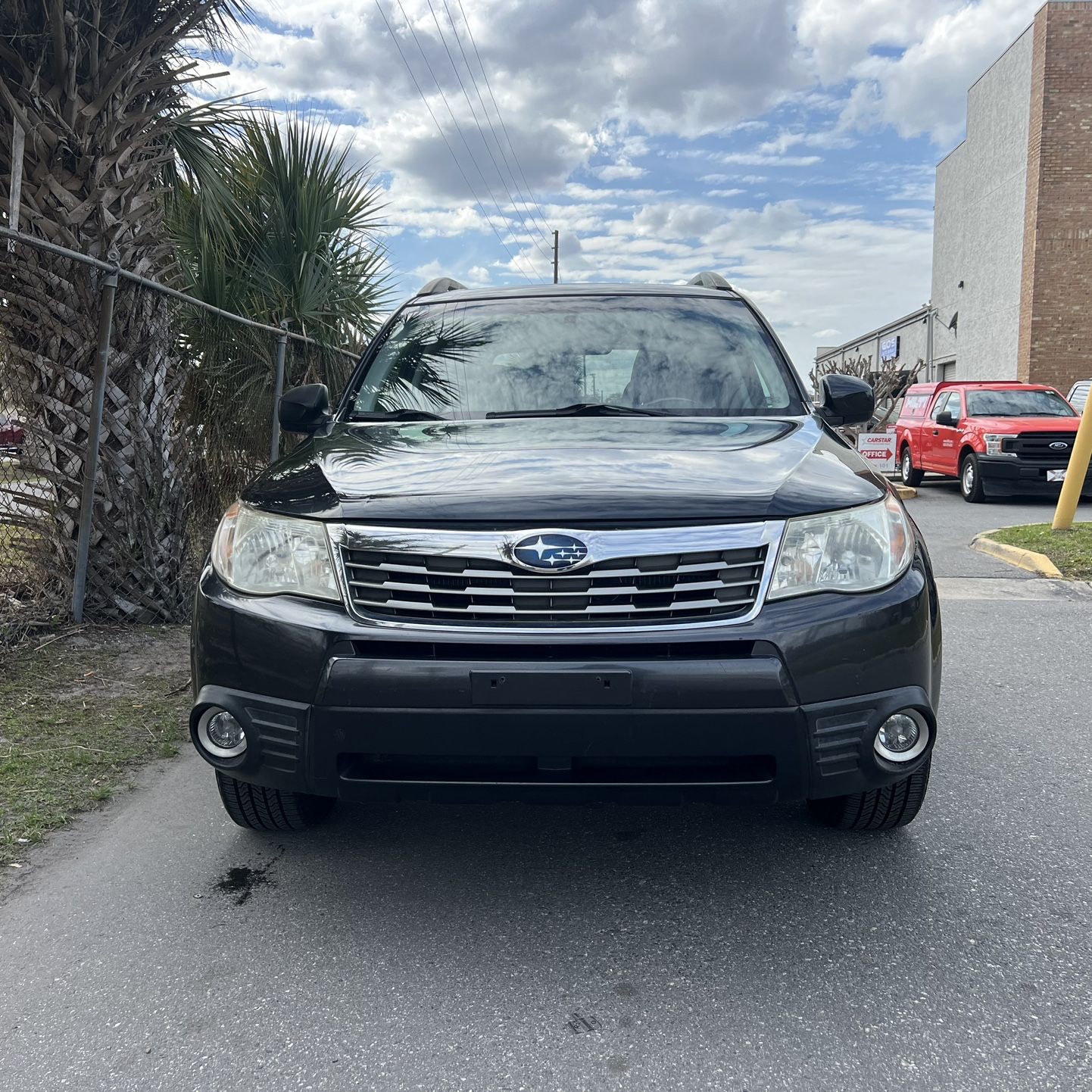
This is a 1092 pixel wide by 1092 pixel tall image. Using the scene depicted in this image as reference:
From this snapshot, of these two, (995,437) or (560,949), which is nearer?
(560,949)

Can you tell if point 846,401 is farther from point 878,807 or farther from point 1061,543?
point 1061,543

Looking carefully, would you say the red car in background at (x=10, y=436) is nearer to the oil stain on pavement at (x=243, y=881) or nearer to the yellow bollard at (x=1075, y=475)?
the oil stain on pavement at (x=243, y=881)

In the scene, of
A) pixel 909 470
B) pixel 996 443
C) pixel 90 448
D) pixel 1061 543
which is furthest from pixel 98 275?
pixel 909 470

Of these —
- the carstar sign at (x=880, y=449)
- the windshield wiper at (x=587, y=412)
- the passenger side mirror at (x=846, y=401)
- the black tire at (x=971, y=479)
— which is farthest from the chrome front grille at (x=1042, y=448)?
the windshield wiper at (x=587, y=412)

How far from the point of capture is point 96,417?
17.2 feet

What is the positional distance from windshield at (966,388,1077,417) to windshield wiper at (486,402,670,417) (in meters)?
12.8

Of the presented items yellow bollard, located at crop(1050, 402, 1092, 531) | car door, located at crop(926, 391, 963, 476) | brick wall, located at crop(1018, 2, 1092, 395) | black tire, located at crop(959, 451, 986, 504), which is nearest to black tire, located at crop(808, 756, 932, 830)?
yellow bollard, located at crop(1050, 402, 1092, 531)

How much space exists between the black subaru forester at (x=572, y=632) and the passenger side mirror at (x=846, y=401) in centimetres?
113

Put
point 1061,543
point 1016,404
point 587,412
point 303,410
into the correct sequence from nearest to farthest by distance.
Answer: point 587,412 < point 303,410 < point 1061,543 < point 1016,404

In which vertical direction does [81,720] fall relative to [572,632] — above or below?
below

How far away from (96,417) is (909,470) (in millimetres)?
14802

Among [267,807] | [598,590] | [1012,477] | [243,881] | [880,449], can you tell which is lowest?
[243,881]

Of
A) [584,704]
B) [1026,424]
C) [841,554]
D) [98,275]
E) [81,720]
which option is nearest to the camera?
[584,704]

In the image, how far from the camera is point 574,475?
2654 millimetres
